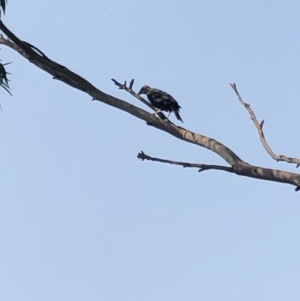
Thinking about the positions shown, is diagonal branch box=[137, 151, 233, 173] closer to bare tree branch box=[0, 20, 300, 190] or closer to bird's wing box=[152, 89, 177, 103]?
bare tree branch box=[0, 20, 300, 190]

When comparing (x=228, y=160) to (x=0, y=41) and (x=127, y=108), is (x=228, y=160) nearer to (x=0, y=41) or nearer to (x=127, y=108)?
(x=127, y=108)

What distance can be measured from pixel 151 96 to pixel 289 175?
749 cm

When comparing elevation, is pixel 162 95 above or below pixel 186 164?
above

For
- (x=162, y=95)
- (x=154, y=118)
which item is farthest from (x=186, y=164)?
(x=162, y=95)

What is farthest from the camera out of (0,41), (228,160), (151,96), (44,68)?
(151,96)

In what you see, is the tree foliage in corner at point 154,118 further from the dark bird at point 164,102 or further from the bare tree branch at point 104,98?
the dark bird at point 164,102

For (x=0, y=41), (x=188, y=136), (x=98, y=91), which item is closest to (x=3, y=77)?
(x=0, y=41)

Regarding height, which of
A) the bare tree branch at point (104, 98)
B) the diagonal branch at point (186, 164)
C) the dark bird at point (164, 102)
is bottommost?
the diagonal branch at point (186, 164)

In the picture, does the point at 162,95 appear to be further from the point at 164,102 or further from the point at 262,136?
the point at 262,136

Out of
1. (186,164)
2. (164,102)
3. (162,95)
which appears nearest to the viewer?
(186,164)

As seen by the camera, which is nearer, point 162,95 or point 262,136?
point 262,136

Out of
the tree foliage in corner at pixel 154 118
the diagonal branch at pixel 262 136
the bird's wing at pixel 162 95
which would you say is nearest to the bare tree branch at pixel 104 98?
the tree foliage in corner at pixel 154 118

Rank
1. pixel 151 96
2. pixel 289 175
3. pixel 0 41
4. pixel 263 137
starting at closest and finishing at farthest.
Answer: pixel 289 175, pixel 263 137, pixel 0 41, pixel 151 96

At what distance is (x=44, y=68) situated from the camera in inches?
184
